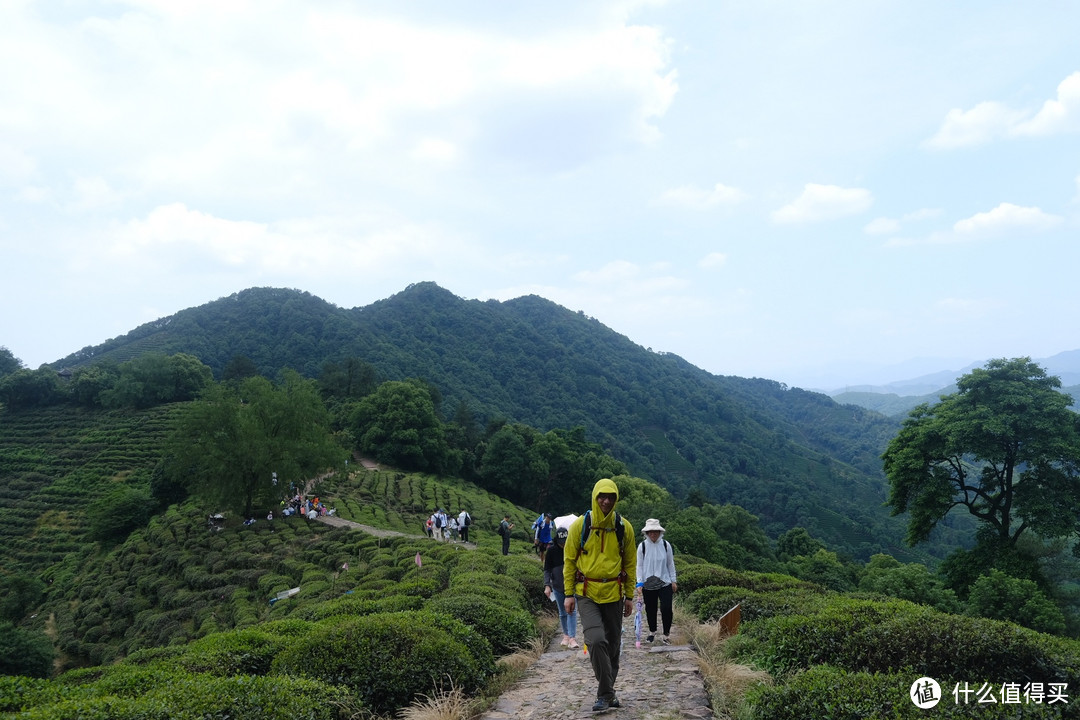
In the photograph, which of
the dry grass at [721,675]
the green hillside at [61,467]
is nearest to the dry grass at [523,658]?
the dry grass at [721,675]

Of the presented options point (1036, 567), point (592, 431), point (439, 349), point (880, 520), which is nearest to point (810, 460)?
point (880, 520)

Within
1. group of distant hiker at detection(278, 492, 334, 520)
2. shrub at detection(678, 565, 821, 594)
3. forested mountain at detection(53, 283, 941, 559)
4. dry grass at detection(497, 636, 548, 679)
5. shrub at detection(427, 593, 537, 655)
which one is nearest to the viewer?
dry grass at detection(497, 636, 548, 679)

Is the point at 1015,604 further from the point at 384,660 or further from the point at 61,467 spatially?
the point at 61,467

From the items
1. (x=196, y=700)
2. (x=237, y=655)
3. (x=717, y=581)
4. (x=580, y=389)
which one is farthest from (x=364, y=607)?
(x=580, y=389)

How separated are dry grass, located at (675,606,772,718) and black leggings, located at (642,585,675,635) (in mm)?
465

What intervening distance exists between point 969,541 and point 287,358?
108 metres

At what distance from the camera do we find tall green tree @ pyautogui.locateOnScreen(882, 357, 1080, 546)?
20203 millimetres

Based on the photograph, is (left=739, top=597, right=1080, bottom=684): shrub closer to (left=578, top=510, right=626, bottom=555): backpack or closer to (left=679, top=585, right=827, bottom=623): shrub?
(left=578, top=510, right=626, bottom=555): backpack

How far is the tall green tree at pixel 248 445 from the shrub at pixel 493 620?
2187 centimetres

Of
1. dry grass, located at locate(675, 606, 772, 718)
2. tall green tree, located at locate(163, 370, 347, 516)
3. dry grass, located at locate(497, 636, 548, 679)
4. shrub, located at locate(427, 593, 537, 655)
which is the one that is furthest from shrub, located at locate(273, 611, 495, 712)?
tall green tree, located at locate(163, 370, 347, 516)

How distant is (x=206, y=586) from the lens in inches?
796

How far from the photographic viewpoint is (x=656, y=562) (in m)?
7.12

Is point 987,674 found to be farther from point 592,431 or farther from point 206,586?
point 592,431

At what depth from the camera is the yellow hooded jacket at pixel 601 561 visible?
4828 millimetres
